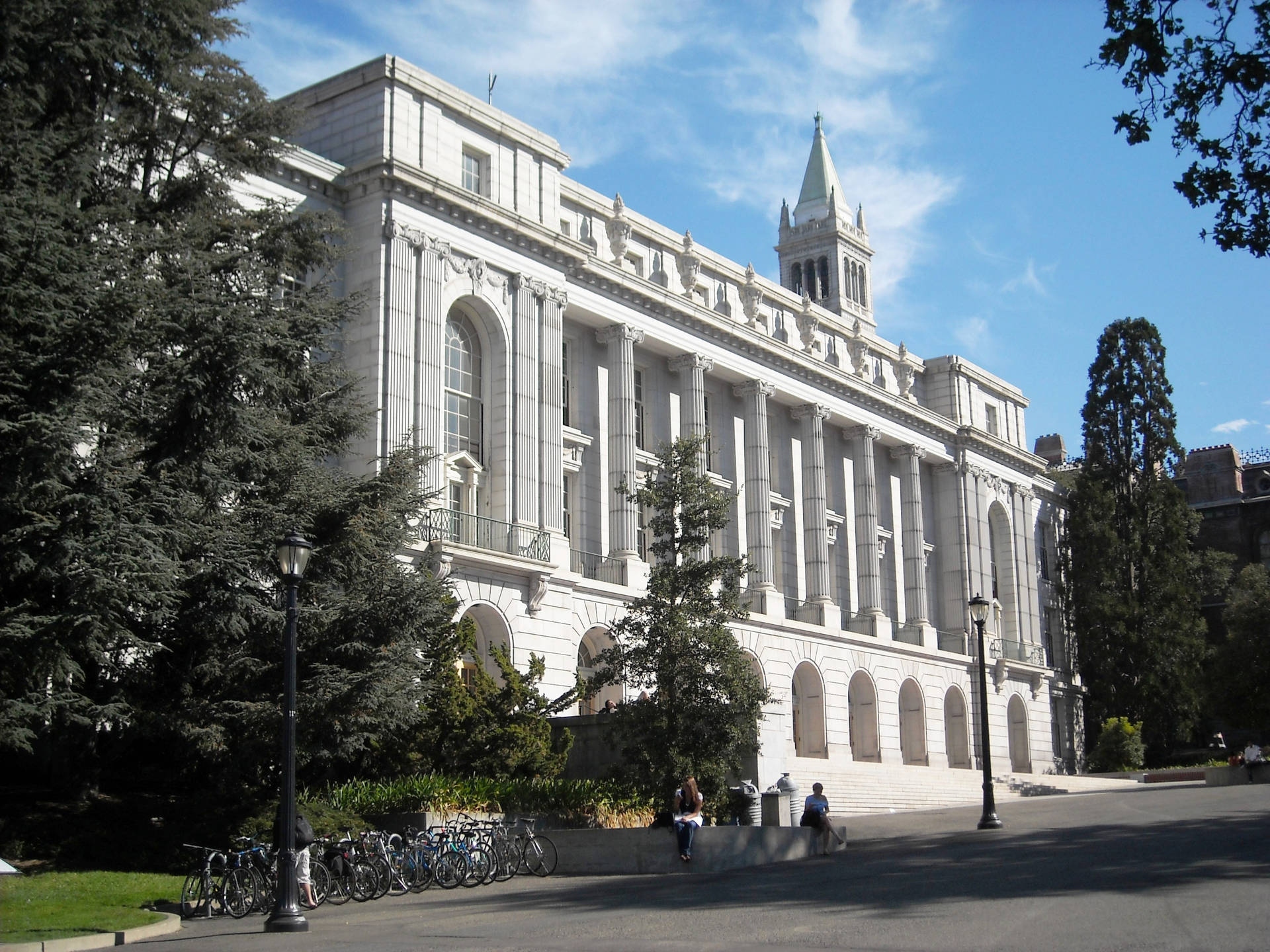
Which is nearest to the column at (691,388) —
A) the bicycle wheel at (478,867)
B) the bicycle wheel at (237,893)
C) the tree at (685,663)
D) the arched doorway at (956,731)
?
the tree at (685,663)

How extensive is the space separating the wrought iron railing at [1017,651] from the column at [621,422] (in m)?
27.6

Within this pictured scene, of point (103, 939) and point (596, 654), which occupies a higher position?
point (596, 654)

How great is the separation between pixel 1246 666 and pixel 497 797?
1555 inches

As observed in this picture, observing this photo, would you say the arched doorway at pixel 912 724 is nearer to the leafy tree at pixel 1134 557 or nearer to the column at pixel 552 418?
the leafy tree at pixel 1134 557

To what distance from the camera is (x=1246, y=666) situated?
56.1 meters

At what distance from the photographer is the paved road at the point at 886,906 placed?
13898mm

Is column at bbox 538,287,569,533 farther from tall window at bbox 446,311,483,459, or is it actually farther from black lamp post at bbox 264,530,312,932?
black lamp post at bbox 264,530,312,932

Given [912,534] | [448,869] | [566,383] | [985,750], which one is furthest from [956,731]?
[448,869]

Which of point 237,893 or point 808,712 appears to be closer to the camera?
point 237,893

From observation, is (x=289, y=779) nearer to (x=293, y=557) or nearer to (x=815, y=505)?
(x=293, y=557)

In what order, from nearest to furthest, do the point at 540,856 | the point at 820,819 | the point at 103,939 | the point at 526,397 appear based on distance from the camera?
the point at 103,939 → the point at 540,856 → the point at 820,819 → the point at 526,397

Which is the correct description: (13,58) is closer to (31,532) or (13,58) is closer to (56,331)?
(56,331)

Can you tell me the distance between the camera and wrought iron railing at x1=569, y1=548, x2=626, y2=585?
4422 centimetres

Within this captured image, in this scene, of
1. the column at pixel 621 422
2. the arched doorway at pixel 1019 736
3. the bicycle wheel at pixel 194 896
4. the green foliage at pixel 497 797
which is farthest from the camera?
the arched doorway at pixel 1019 736
